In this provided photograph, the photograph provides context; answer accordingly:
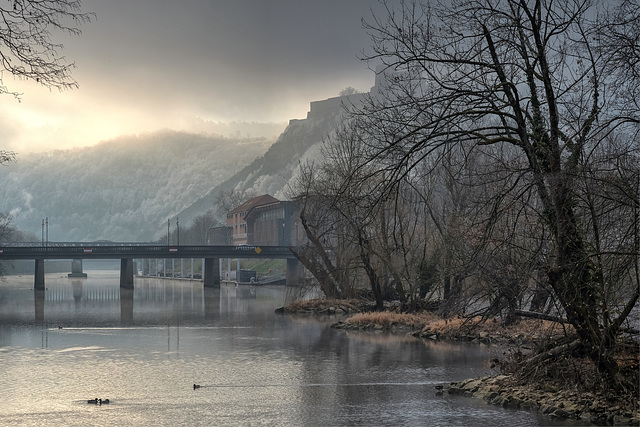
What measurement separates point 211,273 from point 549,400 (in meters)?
107

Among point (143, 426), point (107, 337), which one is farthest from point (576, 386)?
point (107, 337)

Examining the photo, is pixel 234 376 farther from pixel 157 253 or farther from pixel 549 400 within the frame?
pixel 157 253

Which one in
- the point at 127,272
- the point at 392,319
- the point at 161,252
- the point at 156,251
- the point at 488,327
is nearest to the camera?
the point at 488,327

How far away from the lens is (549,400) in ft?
65.6

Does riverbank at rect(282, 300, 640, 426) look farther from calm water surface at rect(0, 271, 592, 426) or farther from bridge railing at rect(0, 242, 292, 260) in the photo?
bridge railing at rect(0, 242, 292, 260)

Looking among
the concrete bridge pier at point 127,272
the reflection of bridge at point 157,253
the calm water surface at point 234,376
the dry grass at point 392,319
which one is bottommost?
the calm water surface at point 234,376

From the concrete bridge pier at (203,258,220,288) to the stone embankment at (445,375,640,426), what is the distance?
10144cm

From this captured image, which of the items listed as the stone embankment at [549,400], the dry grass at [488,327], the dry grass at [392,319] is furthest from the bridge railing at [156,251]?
the stone embankment at [549,400]

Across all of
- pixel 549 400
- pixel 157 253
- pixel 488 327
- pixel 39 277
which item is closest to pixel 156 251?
pixel 157 253

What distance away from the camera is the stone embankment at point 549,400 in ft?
59.1

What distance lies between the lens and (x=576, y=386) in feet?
63.7

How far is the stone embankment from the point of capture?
59.1 ft

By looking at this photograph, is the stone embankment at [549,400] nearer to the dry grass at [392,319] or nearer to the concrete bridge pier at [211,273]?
the dry grass at [392,319]

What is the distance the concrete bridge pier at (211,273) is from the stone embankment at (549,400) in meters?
101
